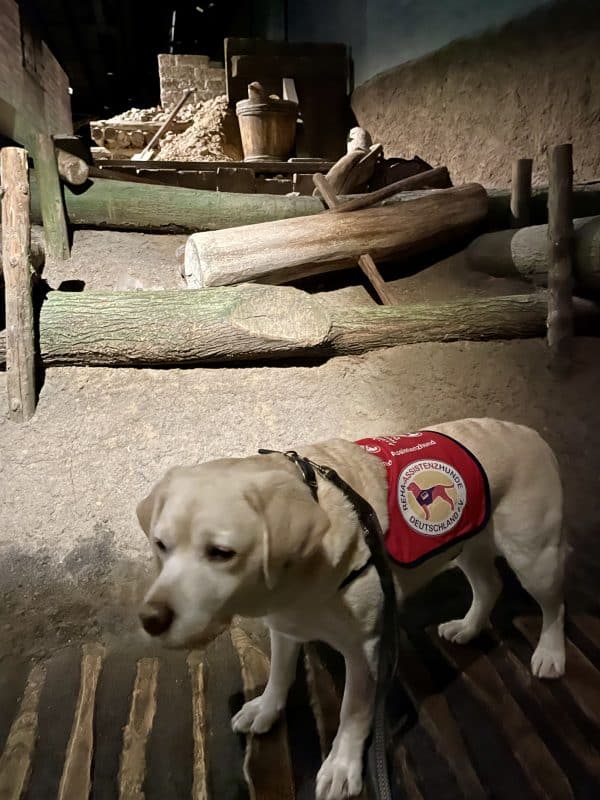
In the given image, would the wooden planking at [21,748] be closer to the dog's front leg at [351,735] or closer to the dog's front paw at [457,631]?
the dog's front leg at [351,735]

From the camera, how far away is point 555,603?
2.03m

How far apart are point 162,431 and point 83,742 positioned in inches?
72.2

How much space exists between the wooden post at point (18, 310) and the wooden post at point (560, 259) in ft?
10.8

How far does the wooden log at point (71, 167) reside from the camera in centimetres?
490

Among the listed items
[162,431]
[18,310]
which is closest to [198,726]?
[162,431]

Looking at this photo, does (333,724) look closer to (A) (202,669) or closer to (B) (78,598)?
(A) (202,669)

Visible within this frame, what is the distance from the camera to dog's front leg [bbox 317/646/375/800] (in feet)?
5.29

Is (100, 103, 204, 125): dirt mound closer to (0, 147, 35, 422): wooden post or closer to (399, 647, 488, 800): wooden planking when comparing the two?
(0, 147, 35, 422): wooden post

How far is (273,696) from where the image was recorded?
1887 mm

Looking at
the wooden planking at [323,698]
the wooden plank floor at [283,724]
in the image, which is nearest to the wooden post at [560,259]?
the wooden plank floor at [283,724]

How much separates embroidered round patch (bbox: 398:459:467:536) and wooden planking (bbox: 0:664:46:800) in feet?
4.45

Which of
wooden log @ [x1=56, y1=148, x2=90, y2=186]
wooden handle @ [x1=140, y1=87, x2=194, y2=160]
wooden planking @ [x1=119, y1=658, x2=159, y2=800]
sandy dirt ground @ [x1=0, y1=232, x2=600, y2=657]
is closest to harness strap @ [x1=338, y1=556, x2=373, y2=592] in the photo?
wooden planking @ [x1=119, y1=658, x2=159, y2=800]

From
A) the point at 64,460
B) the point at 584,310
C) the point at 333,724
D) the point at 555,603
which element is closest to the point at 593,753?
the point at 555,603

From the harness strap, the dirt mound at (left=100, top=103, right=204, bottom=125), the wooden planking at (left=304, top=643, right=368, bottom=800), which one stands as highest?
the dirt mound at (left=100, top=103, right=204, bottom=125)
